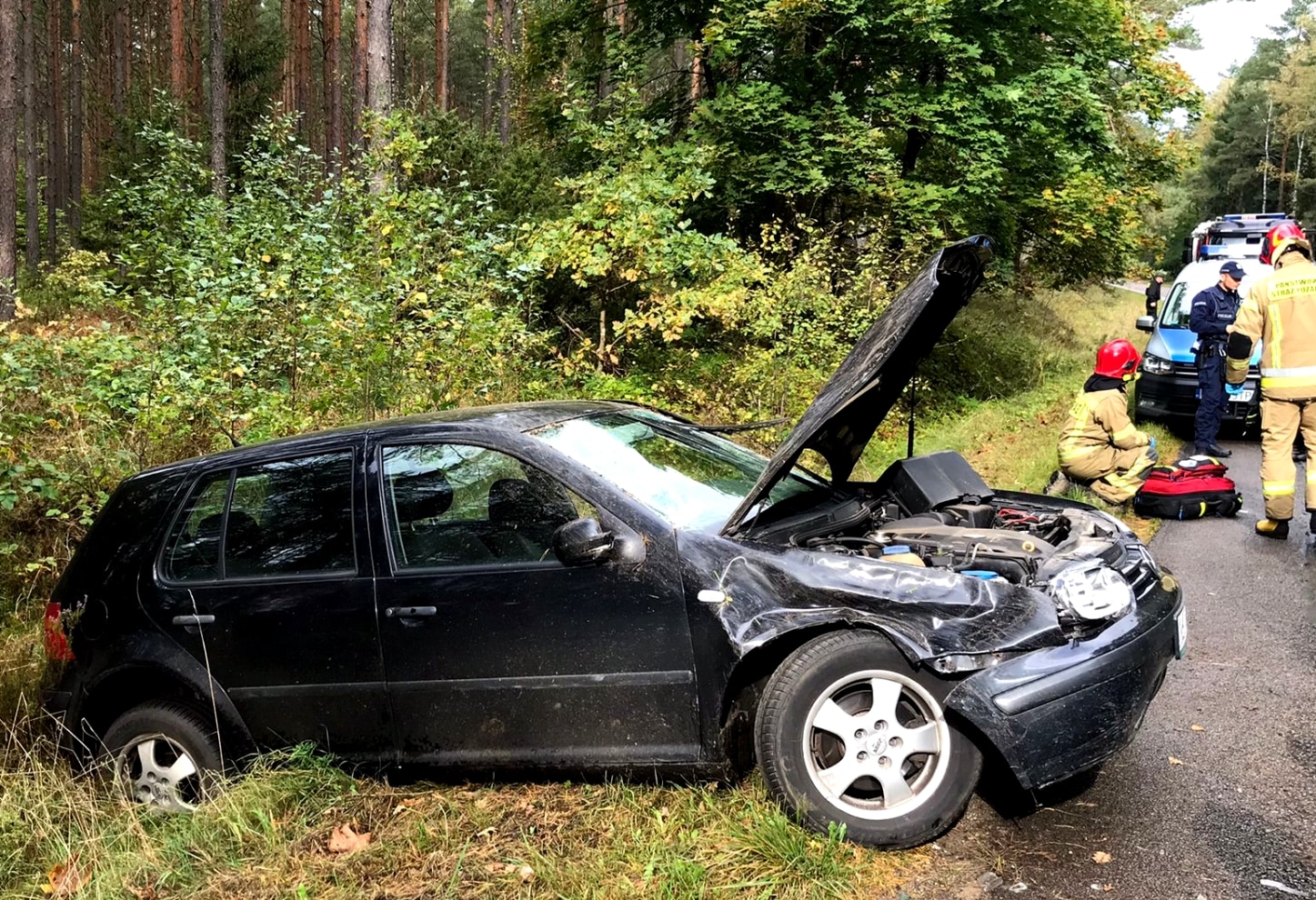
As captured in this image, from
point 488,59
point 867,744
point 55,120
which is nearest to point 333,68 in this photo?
point 488,59

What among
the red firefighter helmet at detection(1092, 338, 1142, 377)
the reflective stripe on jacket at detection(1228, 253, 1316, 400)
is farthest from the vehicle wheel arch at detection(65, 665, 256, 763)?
the reflective stripe on jacket at detection(1228, 253, 1316, 400)

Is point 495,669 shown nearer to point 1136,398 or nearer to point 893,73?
point 1136,398

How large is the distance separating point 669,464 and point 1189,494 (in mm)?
5399

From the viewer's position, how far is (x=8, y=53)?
15.3m

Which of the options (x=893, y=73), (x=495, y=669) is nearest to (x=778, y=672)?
(x=495, y=669)

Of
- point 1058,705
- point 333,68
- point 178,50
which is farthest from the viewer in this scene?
point 333,68

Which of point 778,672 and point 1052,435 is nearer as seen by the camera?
point 778,672

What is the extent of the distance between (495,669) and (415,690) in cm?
36

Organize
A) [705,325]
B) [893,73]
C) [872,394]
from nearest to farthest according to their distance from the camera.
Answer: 1. [872,394]
2. [705,325]
3. [893,73]

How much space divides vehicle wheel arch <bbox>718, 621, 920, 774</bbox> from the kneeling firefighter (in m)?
5.03

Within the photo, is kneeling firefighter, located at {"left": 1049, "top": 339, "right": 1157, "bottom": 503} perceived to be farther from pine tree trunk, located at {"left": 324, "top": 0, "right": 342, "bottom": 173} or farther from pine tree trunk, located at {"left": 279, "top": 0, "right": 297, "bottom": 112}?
pine tree trunk, located at {"left": 279, "top": 0, "right": 297, "bottom": 112}

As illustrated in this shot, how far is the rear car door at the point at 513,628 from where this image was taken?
3266 mm

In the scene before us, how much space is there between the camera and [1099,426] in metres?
7.25

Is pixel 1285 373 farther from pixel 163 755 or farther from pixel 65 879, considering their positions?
pixel 65 879
